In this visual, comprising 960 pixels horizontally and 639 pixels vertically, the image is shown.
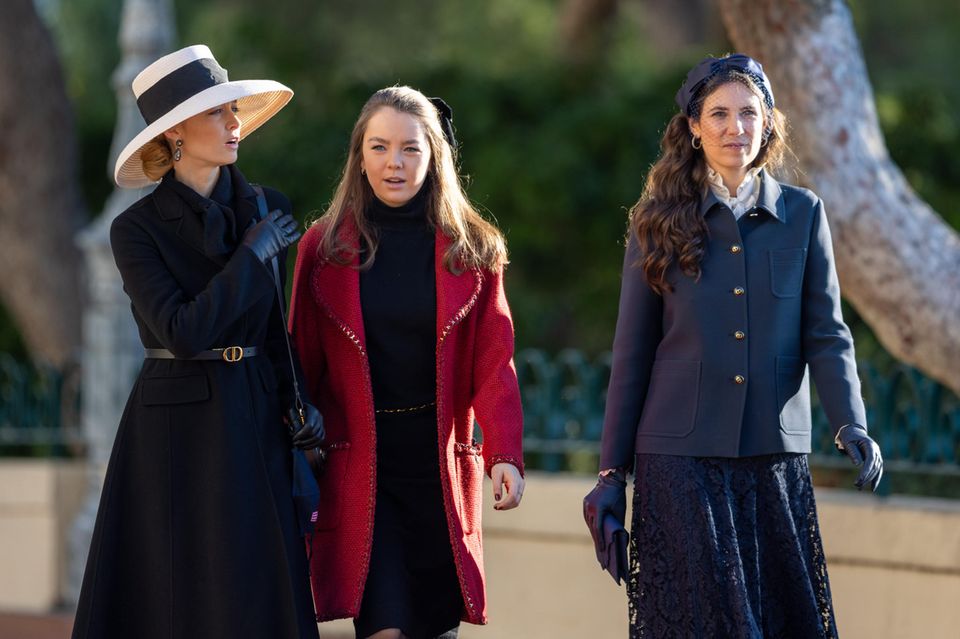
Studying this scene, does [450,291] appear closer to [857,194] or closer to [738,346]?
[738,346]

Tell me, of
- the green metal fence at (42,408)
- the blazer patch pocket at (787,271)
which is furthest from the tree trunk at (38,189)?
the blazer patch pocket at (787,271)

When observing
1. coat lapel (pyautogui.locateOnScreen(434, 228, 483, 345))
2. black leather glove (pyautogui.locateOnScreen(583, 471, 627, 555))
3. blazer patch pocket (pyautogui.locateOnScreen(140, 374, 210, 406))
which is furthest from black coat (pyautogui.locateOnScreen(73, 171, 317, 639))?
black leather glove (pyautogui.locateOnScreen(583, 471, 627, 555))

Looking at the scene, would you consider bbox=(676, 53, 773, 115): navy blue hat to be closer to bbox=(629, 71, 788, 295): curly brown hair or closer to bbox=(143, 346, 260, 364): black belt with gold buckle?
bbox=(629, 71, 788, 295): curly brown hair

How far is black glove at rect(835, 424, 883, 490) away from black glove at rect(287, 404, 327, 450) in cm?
130

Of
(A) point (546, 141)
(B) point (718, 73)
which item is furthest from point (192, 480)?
(A) point (546, 141)

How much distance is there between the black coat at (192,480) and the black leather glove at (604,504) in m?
0.75

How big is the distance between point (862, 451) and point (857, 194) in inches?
85.9

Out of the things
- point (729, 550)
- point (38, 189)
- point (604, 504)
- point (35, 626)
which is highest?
point (38, 189)

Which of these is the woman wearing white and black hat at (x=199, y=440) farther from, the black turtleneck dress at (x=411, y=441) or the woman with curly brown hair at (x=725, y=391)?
the woman with curly brown hair at (x=725, y=391)

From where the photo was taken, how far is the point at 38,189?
1050 centimetres

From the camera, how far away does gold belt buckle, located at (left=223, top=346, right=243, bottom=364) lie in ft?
13.5

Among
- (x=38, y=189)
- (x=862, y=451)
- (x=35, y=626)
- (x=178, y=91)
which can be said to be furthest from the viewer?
(x=38, y=189)

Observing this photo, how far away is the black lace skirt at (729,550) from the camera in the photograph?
389 centimetres

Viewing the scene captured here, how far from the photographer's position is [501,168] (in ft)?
31.4
